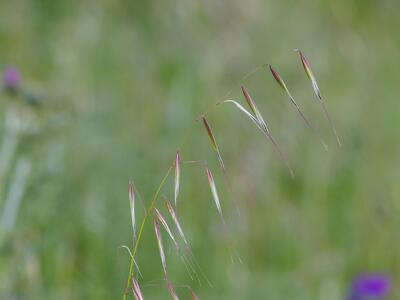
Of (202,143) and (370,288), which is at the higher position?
(202,143)

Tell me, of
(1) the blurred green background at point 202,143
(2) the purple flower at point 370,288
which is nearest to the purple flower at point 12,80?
(1) the blurred green background at point 202,143

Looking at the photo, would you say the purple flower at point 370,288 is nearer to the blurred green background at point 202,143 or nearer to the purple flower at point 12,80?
the blurred green background at point 202,143

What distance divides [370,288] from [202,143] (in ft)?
2.97

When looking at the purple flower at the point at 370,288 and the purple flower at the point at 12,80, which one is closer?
the purple flower at the point at 12,80

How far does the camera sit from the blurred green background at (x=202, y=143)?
2.62 meters

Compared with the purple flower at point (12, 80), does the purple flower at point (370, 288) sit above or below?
below

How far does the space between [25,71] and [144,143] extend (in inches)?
25.8

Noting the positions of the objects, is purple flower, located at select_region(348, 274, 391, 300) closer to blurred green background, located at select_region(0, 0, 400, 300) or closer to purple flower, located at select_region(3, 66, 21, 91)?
blurred green background, located at select_region(0, 0, 400, 300)

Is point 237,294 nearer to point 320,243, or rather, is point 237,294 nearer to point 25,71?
point 320,243

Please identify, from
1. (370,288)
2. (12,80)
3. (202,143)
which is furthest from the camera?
(202,143)

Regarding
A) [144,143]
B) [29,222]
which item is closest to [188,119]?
[144,143]

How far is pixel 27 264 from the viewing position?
2324 mm

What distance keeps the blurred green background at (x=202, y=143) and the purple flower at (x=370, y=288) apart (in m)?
0.08

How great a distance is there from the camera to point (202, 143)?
3408 millimetres
